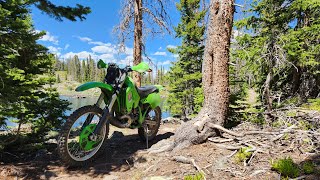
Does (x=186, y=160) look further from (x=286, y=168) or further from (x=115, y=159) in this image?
(x=115, y=159)

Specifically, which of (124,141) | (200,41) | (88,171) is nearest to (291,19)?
(124,141)

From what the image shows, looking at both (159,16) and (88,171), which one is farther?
(159,16)

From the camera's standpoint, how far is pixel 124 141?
6.41 metres

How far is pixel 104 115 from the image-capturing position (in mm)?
4551

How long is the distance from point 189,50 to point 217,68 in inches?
540

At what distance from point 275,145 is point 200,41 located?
15.5 meters

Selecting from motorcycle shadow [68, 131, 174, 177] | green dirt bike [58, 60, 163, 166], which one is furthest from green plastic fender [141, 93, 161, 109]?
motorcycle shadow [68, 131, 174, 177]

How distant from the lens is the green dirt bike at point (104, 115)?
4188 millimetres

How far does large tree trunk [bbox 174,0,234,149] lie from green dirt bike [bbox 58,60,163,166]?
110 centimetres

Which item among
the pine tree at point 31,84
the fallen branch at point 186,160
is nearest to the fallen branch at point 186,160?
the fallen branch at point 186,160

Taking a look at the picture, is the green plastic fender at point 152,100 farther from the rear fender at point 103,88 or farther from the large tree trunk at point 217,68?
the large tree trunk at point 217,68

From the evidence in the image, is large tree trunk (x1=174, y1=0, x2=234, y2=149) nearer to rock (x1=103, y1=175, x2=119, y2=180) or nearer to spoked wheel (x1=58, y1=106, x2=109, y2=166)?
rock (x1=103, y1=175, x2=119, y2=180)

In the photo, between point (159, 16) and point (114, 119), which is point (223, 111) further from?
point (159, 16)

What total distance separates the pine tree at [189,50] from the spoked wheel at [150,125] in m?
10.9
